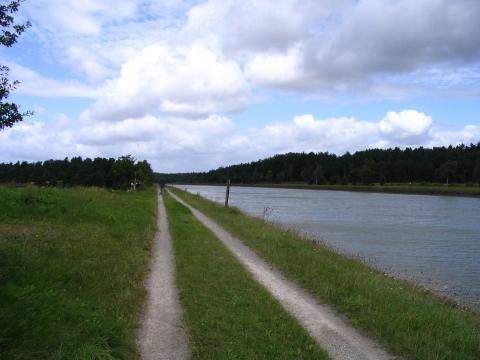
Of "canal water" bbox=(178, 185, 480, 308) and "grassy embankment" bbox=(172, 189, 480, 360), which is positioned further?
"canal water" bbox=(178, 185, 480, 308)

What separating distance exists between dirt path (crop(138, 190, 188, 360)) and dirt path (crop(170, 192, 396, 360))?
Answer: 2000 mm

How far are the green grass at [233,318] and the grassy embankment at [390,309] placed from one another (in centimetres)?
124

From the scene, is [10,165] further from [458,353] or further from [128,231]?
[458,353]

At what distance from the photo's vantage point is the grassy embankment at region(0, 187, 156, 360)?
18.6 ft

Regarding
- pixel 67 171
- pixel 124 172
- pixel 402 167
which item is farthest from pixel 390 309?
pixel 402 167

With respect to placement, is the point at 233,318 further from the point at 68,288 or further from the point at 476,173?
the point at 476,173

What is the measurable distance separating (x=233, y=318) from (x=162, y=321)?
1151 millimetres

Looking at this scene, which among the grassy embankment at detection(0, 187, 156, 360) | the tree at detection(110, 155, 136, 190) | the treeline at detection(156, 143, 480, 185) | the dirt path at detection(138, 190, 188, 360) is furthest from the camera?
the treeline at detection(156, 143, 480, 185)

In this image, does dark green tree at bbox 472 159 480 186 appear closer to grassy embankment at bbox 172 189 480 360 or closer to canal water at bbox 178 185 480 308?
canal water at bbox 178 185 480 308

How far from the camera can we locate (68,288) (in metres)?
8.30

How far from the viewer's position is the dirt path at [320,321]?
6.84 metres

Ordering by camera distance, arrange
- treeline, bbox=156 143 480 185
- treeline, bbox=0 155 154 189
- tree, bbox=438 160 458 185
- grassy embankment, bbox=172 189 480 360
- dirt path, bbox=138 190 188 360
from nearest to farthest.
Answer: dirt path, bbox=138 190 188 360, grassy embankment, bbox=172 189 480 360, treeline, bbox=0 155 154 189, tree, bbox=438 160 458 185, treeline, bbox=156 143 480 185

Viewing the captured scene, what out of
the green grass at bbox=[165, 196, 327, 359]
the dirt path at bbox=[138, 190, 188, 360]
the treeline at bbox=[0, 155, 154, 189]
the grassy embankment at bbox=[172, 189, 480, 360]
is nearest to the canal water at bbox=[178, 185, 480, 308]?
the grassy embankment at bbox=[172, 189, 480, 360]

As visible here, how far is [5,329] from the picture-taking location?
17.7ft
